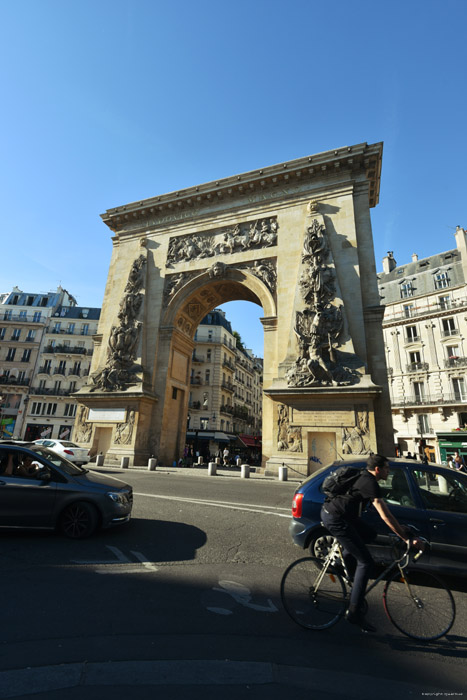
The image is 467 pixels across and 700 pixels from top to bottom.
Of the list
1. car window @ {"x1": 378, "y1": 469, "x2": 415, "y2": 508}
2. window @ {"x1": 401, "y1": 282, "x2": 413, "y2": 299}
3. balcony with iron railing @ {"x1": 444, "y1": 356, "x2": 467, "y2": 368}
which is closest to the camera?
car window @ {"x1": 378, "y1": 469, "x2": 415, "y2": 508}

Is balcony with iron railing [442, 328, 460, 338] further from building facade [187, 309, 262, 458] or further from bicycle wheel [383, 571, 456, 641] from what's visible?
bicycle wheel [383, 571, 456, 641]

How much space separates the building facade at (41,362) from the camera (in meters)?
39.1

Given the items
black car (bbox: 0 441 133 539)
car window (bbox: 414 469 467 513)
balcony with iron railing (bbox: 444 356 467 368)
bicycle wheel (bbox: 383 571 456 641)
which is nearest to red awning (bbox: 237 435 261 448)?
balcony with iron railing (bbox: 444 356 467 368)

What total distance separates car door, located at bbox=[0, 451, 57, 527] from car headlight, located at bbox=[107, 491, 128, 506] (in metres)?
0.84

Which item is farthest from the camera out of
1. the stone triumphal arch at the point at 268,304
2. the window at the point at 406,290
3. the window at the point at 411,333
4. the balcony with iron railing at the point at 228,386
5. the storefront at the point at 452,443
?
the balcony with iron railing at the point at 228,386

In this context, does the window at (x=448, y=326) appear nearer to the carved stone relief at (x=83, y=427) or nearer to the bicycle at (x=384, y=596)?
the carved stone relief at (x=83, y=427)

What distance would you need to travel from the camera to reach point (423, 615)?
3105 millimetres

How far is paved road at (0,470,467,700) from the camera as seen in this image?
2.33 meters

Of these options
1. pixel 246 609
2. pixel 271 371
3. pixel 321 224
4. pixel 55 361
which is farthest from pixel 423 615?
pixel 55 361

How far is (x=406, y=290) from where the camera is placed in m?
38.0

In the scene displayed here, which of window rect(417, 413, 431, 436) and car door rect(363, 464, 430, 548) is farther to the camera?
window rect(417, 413, 431, 436)

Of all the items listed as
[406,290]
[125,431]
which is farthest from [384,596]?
[406,290]

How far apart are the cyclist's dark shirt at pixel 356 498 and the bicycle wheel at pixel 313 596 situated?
1.73 feet

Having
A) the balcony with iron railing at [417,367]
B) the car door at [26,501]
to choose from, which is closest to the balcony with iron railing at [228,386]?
the balcony with iron railing at [417,367]
